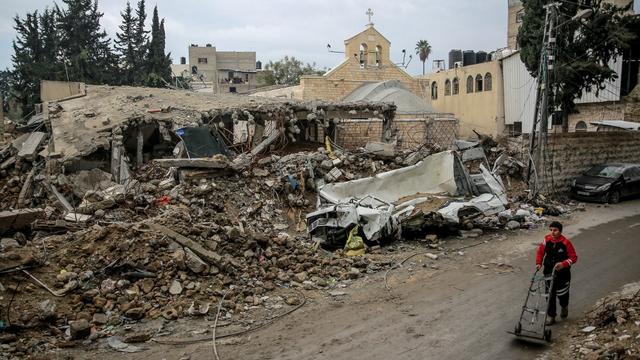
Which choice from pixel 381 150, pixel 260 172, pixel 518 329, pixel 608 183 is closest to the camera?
pixel 518 329

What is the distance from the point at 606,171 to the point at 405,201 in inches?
411

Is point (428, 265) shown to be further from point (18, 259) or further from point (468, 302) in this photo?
point (18, 259)

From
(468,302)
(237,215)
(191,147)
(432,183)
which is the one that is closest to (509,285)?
(468,302)

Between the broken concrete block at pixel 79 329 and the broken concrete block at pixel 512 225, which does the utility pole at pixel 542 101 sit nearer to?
the broken concrete block at pixel 512 225

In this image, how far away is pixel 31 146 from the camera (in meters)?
17.1

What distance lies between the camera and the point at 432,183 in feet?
46.0

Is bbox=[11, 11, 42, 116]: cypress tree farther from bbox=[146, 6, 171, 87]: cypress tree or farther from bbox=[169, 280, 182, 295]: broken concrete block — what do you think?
bbox=[169, 280, 182, 295]: broken concrete block

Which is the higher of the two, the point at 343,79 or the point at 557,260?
the point at 343,79

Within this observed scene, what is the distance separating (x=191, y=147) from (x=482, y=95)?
2662cm

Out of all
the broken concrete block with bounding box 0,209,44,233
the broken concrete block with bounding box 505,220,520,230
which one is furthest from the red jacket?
the broken concrete block with bounding box 0,209,44,233

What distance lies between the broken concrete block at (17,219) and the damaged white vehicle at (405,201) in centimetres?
630

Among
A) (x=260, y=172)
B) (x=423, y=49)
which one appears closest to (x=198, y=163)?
(x=260, y=172)

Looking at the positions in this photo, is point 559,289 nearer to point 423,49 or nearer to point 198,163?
point 198,163

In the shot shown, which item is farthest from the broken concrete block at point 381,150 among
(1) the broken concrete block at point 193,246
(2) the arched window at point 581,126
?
(2) the arched window at point 581,126
